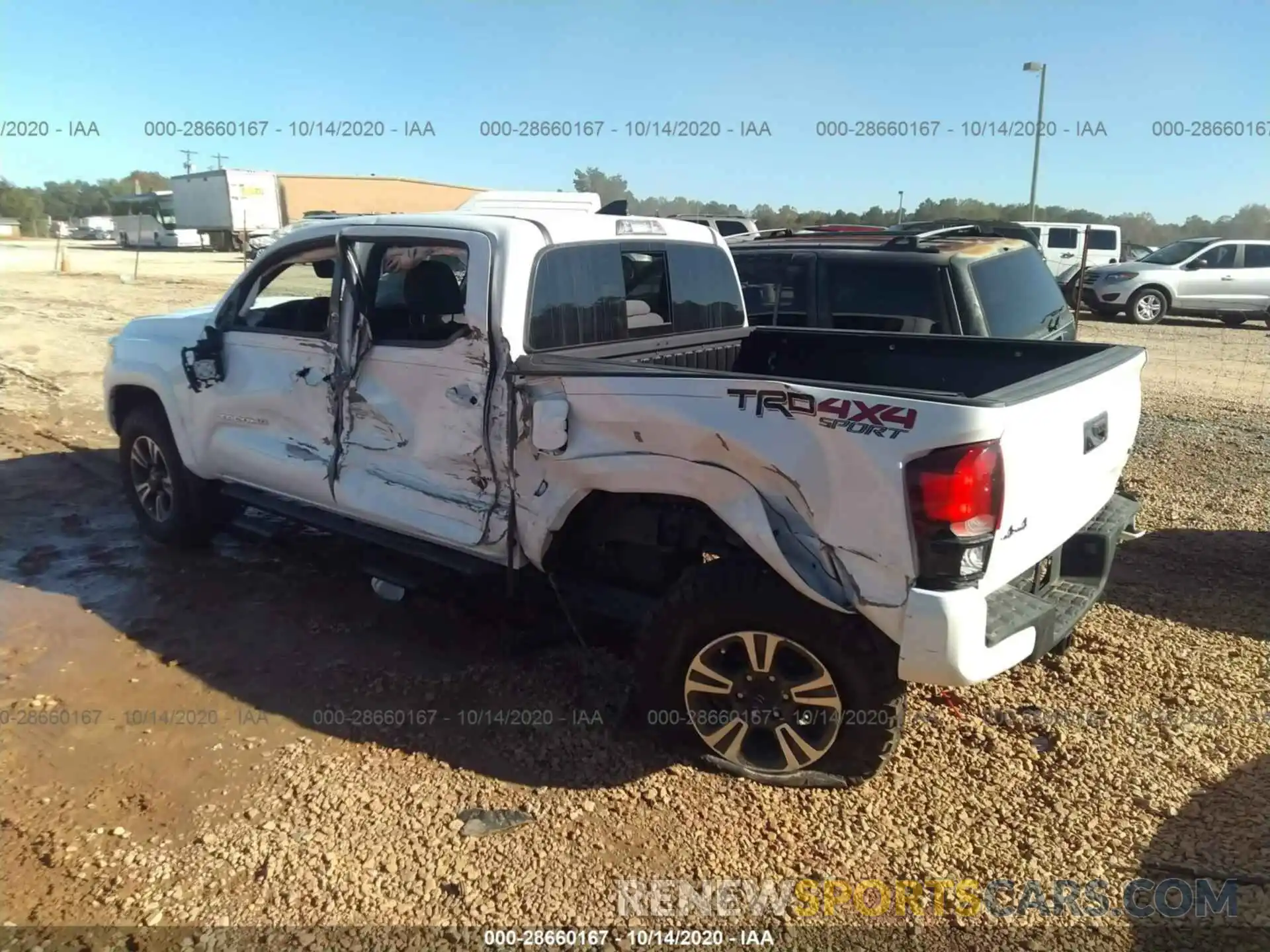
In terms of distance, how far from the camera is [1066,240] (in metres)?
21.9

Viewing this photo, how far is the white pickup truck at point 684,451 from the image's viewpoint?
2703mm

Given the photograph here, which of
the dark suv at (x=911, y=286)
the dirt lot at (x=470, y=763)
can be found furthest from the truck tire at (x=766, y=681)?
the dark suv at (x=911, y=286)

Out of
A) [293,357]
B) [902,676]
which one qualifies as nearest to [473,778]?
[902,676]

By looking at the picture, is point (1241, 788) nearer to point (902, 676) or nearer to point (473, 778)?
point (902, 676)

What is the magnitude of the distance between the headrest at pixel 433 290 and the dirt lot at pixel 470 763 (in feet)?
3.96

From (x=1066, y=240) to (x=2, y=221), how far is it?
65718 mm

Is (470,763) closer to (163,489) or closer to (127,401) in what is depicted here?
(163,489)

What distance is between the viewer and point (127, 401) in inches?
224

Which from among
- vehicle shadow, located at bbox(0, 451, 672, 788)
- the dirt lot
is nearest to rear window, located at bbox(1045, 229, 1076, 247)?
the dirt lot

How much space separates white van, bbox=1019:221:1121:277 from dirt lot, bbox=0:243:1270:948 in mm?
18027

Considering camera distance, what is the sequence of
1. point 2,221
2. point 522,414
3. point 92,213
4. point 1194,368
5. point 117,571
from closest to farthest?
point 522,414 < point 117,571 < point 1194,368 < point 2,221 < point 92,213

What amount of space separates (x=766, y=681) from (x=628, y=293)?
196 cm

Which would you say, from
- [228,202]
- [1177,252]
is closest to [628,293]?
[1177,252]

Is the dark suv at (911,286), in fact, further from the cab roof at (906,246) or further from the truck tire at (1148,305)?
the truck tire at (1148,305)
